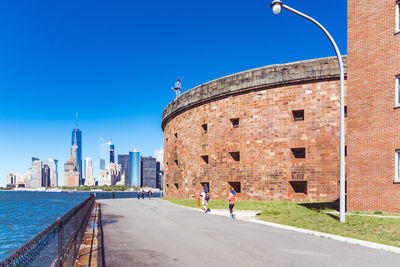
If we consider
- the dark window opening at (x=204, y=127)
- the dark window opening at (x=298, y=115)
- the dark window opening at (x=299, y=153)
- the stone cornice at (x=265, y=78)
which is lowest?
the dark window opening at (x=299, y=153)

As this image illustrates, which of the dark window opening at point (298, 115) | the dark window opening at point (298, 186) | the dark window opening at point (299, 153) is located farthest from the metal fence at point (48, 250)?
the dark window opening at point (298, 115)

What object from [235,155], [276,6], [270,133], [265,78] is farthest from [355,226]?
[235,155]

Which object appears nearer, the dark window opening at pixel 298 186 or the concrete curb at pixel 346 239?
the concrete curb at pixel 346 239

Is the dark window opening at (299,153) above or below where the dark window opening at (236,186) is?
above

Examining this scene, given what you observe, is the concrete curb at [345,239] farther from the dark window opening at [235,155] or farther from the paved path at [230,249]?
the dark window opening at [235,155]

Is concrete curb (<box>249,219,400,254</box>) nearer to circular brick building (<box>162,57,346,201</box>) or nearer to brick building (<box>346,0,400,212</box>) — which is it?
brick building (<box>346,0,400,212</box>)

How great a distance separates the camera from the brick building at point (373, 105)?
1522 cm

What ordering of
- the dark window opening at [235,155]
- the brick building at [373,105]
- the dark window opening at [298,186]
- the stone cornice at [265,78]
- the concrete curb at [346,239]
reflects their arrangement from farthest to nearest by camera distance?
the dark window opening at [235,155] → the dark window opening at [298,186] → the stone cornice at [265,78] → the brick building at [373,105] → the concrete curb at [346,239]

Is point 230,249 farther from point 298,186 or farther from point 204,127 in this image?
point 204,127

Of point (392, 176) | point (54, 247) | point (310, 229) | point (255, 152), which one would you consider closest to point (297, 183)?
point (255, 152)

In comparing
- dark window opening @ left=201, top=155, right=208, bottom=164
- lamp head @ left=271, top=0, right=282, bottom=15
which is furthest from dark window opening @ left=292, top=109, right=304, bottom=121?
lamp head @ left=271, top=0, right=282, bottom=15

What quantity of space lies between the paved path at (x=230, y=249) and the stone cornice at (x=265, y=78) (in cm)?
1698

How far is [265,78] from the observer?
28.8 meters

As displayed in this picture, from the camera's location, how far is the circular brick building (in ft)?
85.0
